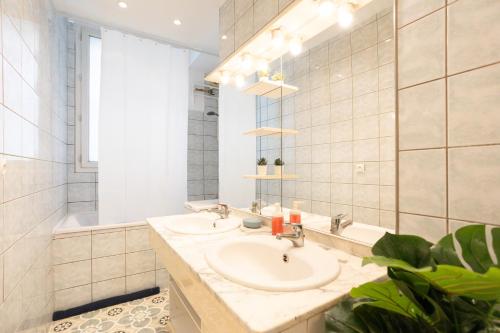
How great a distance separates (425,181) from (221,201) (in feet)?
5.09

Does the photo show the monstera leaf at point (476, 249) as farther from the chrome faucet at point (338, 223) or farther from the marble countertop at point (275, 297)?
the chrome faucet at point (338, 223)

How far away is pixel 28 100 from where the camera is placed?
123 centimetres

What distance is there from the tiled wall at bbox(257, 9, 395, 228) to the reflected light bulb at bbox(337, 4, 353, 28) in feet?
0.14

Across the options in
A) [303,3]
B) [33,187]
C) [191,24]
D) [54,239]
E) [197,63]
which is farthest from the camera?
[197,63]

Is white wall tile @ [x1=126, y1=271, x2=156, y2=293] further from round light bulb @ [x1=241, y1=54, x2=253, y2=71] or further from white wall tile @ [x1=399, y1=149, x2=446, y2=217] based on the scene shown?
white wall tile @ [x1=399, y1=149, x2=446, y2=217]

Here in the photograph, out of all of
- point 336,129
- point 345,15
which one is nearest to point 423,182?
point 336,129

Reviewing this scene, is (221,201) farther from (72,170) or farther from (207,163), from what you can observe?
(72,170)

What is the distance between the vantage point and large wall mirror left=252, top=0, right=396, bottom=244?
92 cm

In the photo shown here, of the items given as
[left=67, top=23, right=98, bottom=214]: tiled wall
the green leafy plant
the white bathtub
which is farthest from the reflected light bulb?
[left=67, top=23, right=98, bottom=214]: tiled wall

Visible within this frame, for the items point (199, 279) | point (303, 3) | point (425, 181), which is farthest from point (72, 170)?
point (425, 181)

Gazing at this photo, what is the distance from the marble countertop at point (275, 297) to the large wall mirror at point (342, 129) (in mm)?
235

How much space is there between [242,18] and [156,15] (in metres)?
0.89

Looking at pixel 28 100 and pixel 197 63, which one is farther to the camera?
pixel 197 63

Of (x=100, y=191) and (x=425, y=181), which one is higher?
(x=425, y=181)
